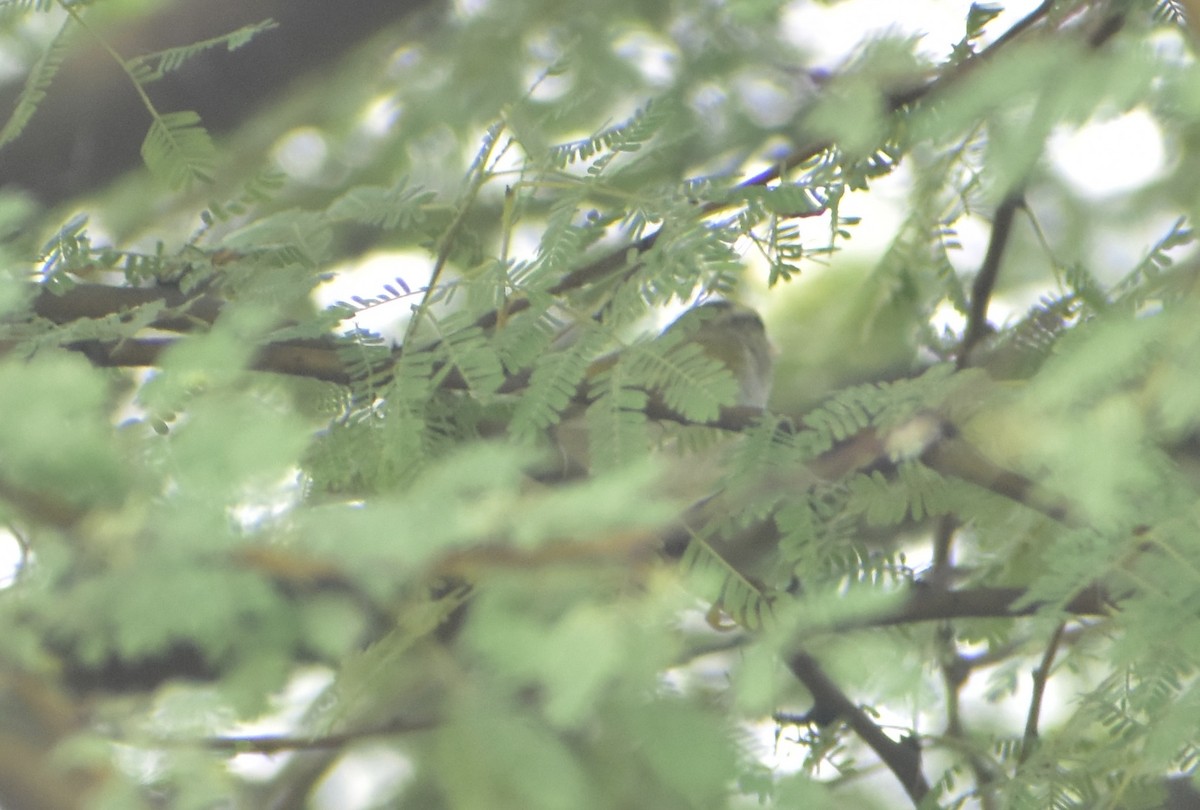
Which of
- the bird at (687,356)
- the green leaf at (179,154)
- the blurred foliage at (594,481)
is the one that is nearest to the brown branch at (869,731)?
the blurred foliage at (594,481)

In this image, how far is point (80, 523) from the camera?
2.20ft

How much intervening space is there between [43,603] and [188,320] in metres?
0.43

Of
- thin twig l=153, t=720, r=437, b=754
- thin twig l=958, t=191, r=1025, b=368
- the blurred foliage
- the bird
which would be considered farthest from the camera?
thin twig l=958, t=191, r=1025, b=368

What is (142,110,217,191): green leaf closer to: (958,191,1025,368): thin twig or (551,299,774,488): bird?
(551,299,774,488): bird

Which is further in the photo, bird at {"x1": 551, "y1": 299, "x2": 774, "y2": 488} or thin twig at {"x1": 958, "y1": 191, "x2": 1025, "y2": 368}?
thin twig at {"x1": 958, "y1": 191, "x2": 1025, "y2": 368}

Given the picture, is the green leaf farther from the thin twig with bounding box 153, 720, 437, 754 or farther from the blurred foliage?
the thin twig with bounding box 153, 720, 437, 754

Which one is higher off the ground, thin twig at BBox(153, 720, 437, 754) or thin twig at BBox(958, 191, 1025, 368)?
thin twig at BBox(958, 191, 1025, 368)

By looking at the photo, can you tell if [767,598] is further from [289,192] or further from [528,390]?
[289,192]

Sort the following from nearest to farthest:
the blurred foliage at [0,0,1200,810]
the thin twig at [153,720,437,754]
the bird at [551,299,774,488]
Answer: the blurred foliage at [0,0,1200,810] < the thin twig at [153,720,437,754] < the bird at [551,299,774,488]

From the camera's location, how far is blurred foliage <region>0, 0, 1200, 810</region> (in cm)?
64

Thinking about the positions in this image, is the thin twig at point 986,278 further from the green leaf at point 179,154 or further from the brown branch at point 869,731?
the green leaf at point 179,154

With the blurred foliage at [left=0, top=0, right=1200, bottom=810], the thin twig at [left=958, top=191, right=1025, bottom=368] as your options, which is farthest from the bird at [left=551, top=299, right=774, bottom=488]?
the thin twig at [left=958, top=191, right=1025, bottom=368]

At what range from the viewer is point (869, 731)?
4.13 feet

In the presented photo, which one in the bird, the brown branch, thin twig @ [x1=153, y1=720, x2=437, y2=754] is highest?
the bird
